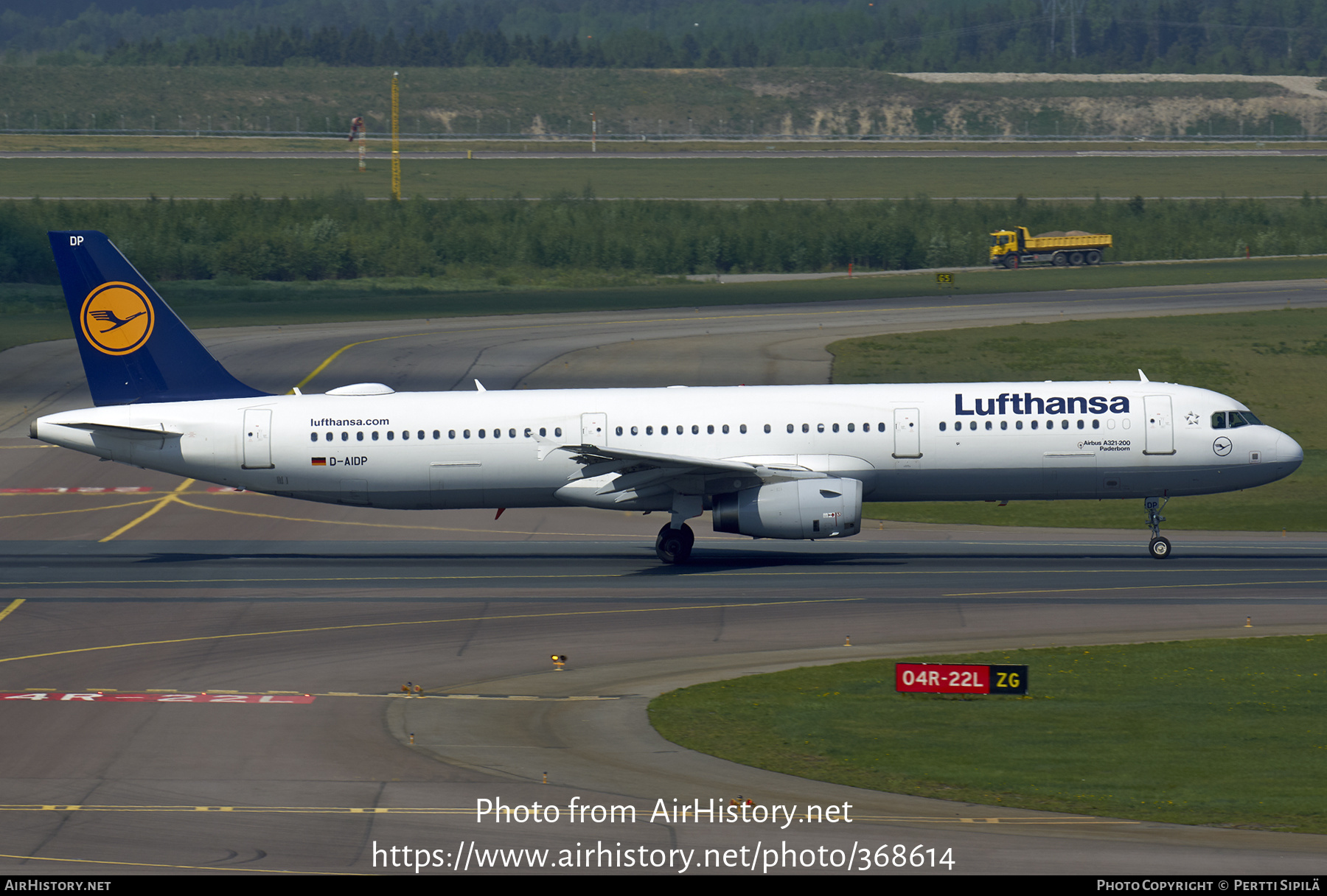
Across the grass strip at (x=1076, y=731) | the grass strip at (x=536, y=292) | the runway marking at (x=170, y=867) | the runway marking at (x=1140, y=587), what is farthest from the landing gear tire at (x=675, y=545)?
the grass strip at (x=536, y=292)

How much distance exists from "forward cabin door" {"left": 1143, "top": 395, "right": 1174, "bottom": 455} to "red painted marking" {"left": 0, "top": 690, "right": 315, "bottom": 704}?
81.0 ft

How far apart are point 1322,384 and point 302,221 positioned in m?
84.9

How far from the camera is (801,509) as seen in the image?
41906 millimetres

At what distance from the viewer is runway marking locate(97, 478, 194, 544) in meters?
50.2

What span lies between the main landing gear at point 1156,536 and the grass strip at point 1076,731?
1001cm

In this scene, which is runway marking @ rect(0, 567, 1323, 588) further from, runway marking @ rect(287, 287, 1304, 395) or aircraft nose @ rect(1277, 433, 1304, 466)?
runway marking @ rect(287, 287, 1304, 395)

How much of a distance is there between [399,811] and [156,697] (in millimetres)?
9521

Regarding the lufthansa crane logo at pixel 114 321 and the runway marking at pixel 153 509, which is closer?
the lufthansa crane logo at pixel 114 321

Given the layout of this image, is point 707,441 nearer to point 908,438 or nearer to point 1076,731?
point 908,438

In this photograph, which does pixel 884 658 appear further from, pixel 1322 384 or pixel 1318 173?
pixel 1318 173

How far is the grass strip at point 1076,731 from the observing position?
23.2 m

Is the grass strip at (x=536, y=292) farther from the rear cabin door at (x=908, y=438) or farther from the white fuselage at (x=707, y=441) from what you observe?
the rear cabin door at (x=908, y=438)

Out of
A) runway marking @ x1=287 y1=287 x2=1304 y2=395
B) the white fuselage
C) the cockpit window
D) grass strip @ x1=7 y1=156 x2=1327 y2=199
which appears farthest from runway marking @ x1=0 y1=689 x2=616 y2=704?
grass strip @ x1=7 y1=156 x2=1327 y2=199

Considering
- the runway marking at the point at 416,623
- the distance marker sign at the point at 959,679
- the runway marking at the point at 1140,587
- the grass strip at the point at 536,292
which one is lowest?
the runway marking at the point at 1140,587
